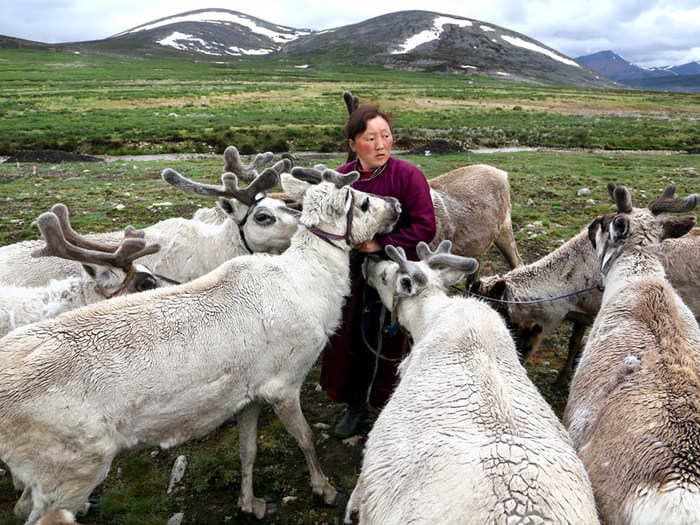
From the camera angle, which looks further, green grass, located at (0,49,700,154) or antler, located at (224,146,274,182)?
green grass, located at (0,49,700,154)

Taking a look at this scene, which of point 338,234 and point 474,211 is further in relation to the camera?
point 474,211

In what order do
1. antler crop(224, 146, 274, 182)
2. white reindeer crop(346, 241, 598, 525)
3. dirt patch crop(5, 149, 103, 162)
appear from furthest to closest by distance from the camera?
dirt patch crop(5, 149, 103, 162)
antler crop(224, 146, 274, 182)
white reindeer crop(346, 241, 598, 525)

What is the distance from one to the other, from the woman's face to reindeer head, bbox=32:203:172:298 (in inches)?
90.2

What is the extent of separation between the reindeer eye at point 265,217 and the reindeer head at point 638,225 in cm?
345

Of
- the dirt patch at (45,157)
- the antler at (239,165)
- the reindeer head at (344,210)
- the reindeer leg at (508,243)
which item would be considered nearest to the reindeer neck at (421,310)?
the reindeer head at (344,210)

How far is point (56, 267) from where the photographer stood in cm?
640

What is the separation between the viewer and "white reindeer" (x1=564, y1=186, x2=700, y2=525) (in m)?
2.67

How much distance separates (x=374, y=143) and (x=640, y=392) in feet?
9.76

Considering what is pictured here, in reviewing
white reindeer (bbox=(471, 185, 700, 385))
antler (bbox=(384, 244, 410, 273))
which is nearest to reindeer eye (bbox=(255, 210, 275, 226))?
antler (bbox=(384, 244, 410, 273))

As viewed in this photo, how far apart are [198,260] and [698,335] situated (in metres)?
5.07

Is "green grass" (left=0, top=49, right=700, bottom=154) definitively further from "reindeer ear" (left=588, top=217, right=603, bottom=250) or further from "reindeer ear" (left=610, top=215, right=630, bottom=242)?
"reindeer ear" (left=610, top=215, right=630, bottom=242)

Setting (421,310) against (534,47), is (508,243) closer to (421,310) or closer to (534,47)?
(421,310)

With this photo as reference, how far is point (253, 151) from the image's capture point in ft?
93.8

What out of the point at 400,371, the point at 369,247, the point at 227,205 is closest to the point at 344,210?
the point at 369,247
